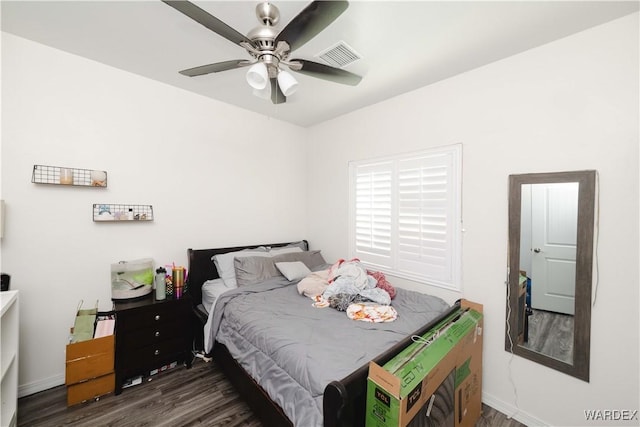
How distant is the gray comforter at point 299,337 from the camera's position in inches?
51.7

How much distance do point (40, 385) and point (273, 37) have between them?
311 centimetres

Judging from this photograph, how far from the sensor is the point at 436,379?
1.30 m

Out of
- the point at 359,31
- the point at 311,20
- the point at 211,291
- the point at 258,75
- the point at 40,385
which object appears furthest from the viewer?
the point at 211,291

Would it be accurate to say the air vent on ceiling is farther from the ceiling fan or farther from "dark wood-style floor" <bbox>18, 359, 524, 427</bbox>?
"dark wood-style floor" <bbox>18, 359, 524, 427</bbox>

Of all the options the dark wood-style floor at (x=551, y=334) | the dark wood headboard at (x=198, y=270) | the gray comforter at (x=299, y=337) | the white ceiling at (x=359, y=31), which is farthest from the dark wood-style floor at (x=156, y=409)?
the white ceiling at (x=359, y=31)

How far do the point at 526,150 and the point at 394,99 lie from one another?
1.33 meters

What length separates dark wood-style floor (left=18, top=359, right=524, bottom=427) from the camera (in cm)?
177

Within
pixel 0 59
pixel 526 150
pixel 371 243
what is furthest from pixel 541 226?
pixel 0 59

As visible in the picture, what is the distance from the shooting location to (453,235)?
225 centimetres

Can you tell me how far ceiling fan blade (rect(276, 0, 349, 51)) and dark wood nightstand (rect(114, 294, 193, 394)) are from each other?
7.45ft

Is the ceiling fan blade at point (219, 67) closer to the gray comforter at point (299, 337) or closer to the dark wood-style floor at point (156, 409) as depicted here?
the gray comforter at point (299, 337)

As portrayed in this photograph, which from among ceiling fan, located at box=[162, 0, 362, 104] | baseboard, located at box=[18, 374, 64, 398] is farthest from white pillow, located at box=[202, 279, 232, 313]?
ceiling fan, located at box=[162, 0, 362, 104]

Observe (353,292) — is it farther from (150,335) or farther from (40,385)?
(40,385)

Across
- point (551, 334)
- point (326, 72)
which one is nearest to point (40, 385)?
point (326, 72)
